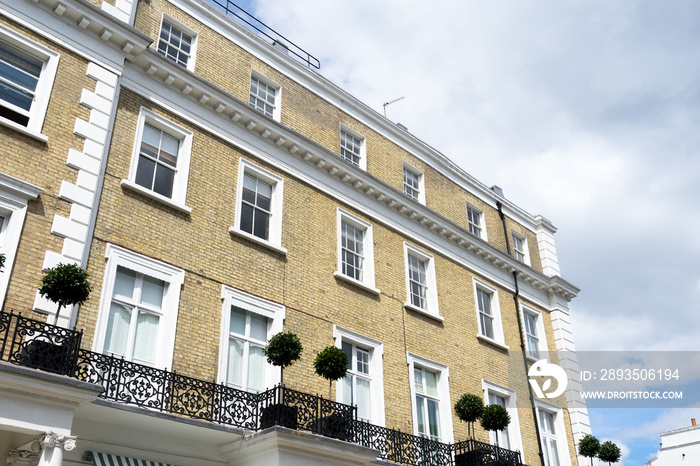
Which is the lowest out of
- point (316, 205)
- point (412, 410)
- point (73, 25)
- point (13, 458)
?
point (13, 458)

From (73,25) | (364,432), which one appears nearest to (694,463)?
(364,432)

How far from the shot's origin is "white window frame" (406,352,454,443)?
59.6ft

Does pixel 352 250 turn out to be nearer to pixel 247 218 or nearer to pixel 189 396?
pixel 247 218

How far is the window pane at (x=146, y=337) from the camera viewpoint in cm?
1327

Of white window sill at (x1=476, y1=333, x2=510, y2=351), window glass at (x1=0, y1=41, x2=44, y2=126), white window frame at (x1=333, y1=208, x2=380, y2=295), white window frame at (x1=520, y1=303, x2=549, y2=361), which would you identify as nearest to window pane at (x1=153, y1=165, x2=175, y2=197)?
window glass at (x1=0, y1=41, x2=44, y2=126)

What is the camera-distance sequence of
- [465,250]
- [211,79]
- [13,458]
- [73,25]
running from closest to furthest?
[13,458]
[73,25]
[211,79]
[465,250]

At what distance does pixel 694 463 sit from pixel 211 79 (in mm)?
32720

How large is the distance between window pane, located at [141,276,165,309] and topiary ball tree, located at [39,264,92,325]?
109 inches

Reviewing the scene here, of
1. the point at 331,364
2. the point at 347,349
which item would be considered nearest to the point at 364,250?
the point at 347,349

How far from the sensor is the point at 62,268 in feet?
36.0

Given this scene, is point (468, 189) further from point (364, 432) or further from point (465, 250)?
point (364, 432)

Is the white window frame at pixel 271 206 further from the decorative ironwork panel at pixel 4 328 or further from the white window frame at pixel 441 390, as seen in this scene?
the decorative ironwork panel at pixel 4 328

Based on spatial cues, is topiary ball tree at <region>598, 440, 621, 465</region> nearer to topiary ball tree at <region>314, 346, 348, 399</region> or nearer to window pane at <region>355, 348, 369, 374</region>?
window pane at <region>355, 348, 369, 374</region>

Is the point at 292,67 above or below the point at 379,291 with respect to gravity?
above
